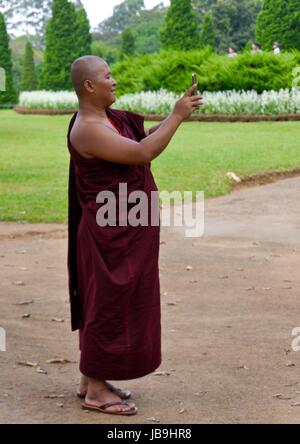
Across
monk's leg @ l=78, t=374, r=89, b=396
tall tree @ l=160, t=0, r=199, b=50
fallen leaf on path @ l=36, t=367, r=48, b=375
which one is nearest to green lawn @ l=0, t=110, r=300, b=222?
fallen leaf on path @ l=36, t=367, r=48, b=375

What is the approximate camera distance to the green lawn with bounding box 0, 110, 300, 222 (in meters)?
→ 13.2

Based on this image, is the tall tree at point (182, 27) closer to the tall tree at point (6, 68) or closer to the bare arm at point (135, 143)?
the tall tree at point (6, 68)

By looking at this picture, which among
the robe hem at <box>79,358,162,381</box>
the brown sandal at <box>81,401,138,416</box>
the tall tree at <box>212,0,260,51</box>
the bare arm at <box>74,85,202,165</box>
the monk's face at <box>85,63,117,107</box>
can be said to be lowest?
the brown sandal at <box>81,401,138,416</box>

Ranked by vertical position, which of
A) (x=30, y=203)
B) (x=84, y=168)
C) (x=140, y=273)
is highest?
(x=84, y=168)

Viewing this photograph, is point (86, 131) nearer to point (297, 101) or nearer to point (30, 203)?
point (30, 203)

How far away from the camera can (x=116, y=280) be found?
4891 millimetres

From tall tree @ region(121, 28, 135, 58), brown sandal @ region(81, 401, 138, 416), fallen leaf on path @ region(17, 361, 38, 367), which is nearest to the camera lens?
brown sandal @ region(81, 401, 138, 416)

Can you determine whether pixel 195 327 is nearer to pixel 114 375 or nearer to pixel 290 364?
pixel 290 364

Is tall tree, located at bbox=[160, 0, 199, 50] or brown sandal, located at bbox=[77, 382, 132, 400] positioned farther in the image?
tall tree, located at bbox=[160, 0, 199, 50]

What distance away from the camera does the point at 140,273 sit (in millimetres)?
4934

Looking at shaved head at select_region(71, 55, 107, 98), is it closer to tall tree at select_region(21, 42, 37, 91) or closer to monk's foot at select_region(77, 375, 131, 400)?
monk's foot at select_region(77, 375, 131, 400)

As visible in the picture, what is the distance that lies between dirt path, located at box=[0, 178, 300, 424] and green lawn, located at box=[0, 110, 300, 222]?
1783 millimetres

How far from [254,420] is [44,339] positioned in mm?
2119
